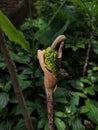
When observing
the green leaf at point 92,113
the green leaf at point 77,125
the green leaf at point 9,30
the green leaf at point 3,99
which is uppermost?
the green leaf at point 9,30

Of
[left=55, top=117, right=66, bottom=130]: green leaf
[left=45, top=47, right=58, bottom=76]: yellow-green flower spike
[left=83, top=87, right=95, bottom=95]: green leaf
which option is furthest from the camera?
[left=83, top=87, right=95, bottom=95]: green leaf

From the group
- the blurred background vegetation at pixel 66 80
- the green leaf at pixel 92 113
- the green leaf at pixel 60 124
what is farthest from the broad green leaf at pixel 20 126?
the green leaf at pixel 92 113

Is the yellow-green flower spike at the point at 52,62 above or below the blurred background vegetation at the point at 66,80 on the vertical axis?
above

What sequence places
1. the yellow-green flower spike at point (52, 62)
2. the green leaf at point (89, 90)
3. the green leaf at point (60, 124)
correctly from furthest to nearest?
1. the green leaf at point (89, 90)
2. the green leaf at point (60, 124)
3. the yellow-green flower spike at point (52, 62)

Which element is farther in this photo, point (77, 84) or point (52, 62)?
point (77, 84)

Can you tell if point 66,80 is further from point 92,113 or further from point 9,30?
point 9,30

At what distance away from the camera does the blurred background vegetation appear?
1.22 m

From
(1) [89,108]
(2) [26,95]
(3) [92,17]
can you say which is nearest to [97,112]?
(1) [89,108]

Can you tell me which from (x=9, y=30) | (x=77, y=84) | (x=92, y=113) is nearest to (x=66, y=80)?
(x=77, y=84)

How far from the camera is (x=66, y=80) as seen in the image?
4.82 ft

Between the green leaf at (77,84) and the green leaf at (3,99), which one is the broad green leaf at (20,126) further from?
the green leaf at (77,84)

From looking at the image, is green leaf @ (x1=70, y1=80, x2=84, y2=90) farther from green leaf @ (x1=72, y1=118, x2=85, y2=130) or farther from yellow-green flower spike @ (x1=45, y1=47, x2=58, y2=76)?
yellow-green flower spike @ (x1=45, y1=47, x2=58, y2=76)

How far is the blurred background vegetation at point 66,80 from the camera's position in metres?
1.22

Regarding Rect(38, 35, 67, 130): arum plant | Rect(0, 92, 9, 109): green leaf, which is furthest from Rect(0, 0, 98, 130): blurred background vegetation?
Rect(38, 35, 67, 130): arum plant
